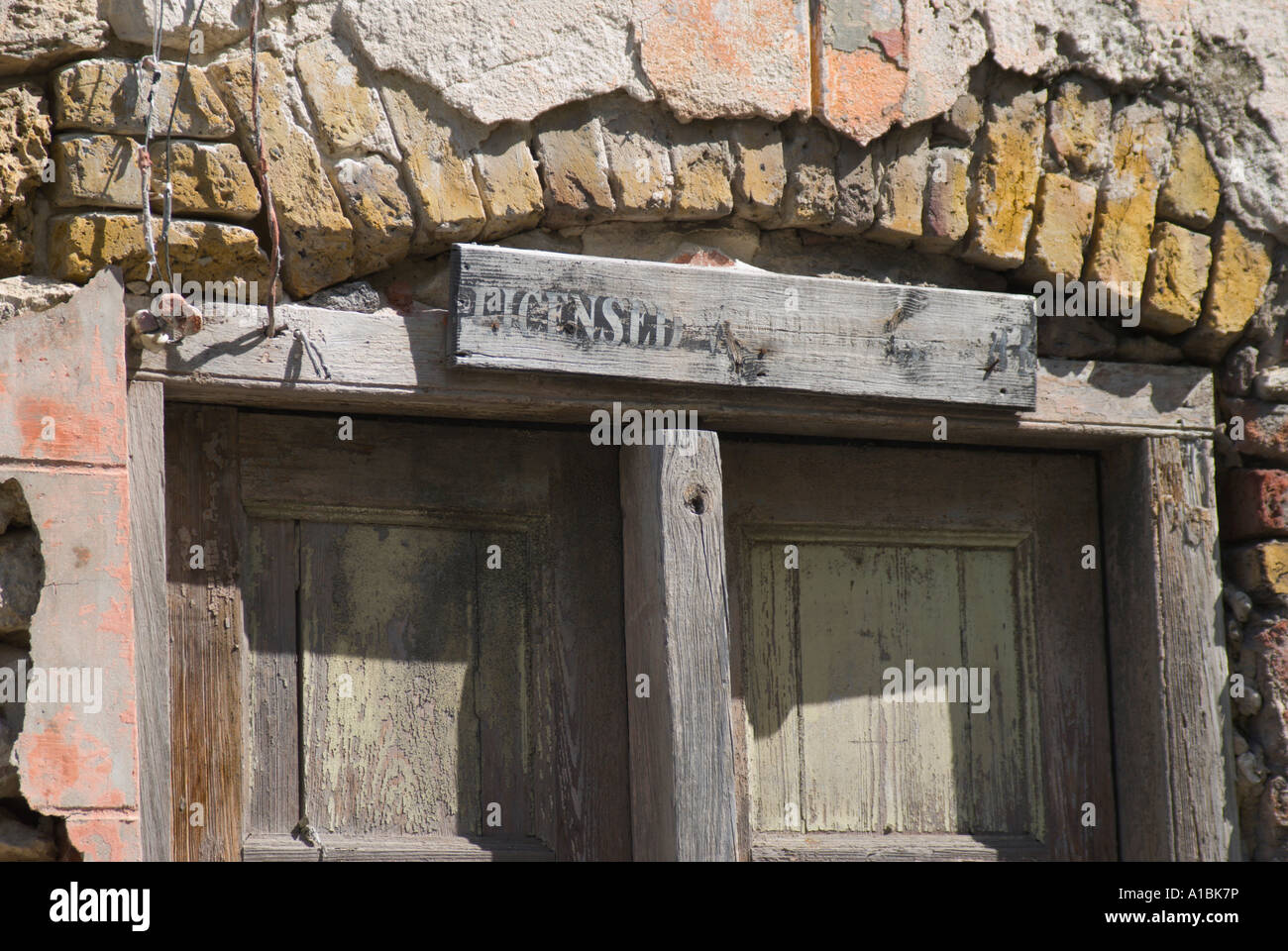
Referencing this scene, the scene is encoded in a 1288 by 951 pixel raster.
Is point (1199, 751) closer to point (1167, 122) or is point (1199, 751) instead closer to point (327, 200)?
point (1167, 122)

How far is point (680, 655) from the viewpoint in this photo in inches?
116

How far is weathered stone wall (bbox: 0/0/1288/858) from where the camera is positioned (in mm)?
2732

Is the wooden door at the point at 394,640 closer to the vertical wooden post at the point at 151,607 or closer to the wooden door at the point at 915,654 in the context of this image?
the vertical wooden post at the point at 151,607

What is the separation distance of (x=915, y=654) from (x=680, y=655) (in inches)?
24.3

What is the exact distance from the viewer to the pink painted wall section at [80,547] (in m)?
2.48

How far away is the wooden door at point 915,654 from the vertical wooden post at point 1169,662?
6 cm

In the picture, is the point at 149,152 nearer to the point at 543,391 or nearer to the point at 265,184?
the point at 265,184

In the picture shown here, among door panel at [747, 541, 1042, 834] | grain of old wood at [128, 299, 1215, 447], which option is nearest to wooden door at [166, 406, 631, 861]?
grain of old wood at [128, 299, 1215, 447]

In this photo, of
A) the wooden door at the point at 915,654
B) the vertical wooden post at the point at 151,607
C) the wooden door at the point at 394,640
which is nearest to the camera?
the vertical wooden post at the point at 151,607

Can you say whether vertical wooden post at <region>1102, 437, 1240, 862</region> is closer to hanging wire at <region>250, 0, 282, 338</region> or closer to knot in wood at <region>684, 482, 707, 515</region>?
knot in wood at <region>684, 482, 707, 515</region>

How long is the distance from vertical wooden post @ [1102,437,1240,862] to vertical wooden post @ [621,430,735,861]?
921mm

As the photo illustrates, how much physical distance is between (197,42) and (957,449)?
1.68 metres

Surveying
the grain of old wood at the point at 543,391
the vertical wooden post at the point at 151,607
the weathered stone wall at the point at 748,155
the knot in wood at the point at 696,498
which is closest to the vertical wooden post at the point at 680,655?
the knot in wood at the point at 696,498
